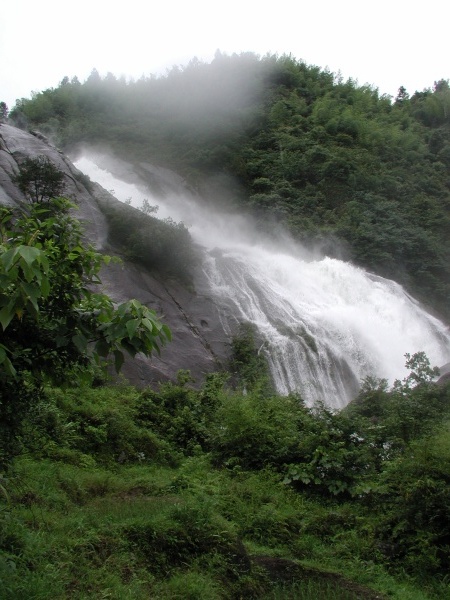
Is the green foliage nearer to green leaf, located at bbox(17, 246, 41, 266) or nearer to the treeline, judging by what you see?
the treeline

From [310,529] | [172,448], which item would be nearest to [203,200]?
[172,448]

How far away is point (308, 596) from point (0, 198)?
16624mm

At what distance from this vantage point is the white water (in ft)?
65.7

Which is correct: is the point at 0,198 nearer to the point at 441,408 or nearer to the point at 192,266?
the point at 192,266

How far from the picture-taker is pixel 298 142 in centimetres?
4281

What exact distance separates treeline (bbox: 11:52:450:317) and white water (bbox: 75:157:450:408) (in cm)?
567

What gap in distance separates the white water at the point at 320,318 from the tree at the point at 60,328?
15.1 m

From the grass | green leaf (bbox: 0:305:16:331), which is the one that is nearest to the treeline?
the grass

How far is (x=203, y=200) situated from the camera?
3991cm

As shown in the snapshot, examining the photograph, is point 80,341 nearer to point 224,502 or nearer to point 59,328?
point 59,328

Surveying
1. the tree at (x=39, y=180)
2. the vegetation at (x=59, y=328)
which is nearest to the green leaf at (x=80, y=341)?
the vegetation at (x=59, y=328)

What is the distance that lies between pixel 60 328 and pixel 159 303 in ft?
52.4

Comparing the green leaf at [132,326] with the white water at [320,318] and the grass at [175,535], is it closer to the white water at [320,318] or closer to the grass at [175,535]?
the grass at [175,535]

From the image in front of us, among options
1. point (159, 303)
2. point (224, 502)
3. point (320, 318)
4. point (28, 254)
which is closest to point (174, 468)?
point (224, 502)
